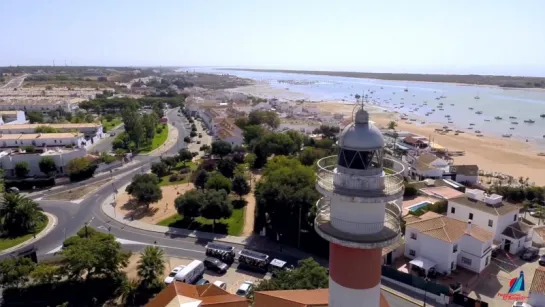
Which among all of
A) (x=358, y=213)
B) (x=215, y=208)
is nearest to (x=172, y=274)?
(x=215, y=208)

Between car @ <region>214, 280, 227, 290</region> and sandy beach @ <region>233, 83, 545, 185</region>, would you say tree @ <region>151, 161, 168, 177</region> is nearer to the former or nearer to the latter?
car @ <region>214, 280, 227, 290</region>

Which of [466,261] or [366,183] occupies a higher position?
[366,183]

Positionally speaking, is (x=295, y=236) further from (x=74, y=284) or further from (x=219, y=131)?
(x=219, y=131)

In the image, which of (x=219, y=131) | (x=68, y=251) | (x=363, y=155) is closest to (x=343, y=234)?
(x=363, y=155)

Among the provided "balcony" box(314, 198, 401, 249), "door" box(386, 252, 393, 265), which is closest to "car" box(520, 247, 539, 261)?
"door" box(386, 252, 393, 265)

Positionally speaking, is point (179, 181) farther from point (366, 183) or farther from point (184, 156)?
point (366, 183)

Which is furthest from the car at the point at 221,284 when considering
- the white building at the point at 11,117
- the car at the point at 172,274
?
the white building at the point at 11,117
